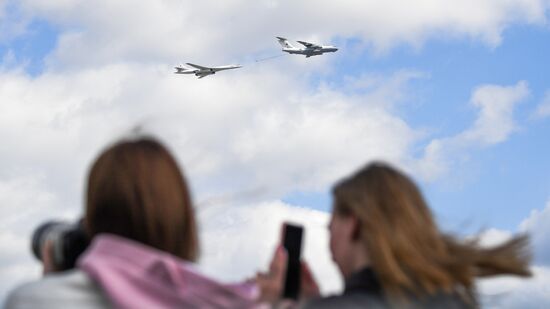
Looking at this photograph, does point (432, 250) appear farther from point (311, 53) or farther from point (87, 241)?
point (311, 53)

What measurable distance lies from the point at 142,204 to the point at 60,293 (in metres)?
0.60

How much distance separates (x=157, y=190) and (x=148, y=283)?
478mm

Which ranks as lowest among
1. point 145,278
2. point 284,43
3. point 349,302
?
point 349,302

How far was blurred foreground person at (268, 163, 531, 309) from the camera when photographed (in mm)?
5160

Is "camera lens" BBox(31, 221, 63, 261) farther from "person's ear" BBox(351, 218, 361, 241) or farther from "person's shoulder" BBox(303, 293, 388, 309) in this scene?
"person's ear" BBox(351, 218, 361, 241)

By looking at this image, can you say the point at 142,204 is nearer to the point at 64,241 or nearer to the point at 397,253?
the point at 64,241

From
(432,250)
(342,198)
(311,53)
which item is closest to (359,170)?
(342,198)

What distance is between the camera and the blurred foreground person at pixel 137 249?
12.8ft

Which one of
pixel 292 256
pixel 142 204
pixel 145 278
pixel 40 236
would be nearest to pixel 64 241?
pixel 40 236

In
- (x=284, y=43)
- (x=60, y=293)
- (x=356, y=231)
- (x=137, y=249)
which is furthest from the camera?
(x=284, y=43)

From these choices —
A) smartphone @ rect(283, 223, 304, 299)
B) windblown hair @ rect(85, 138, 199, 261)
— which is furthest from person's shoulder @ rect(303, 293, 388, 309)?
windblown hair @ rect(85, 138, 199, 261)

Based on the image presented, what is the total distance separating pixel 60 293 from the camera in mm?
3873

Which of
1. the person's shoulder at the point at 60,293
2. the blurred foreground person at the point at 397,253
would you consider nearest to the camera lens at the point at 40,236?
the person's shoulder at the point at 60,293

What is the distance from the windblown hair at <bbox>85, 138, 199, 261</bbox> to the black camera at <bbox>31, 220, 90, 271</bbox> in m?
0.18
